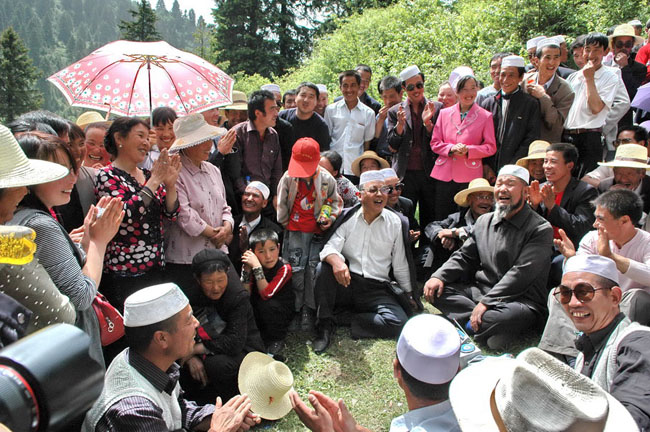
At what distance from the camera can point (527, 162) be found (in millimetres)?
5406

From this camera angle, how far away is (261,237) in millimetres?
4809

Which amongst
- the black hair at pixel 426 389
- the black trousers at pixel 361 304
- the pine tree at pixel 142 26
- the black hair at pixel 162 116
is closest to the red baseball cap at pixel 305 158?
the black trousers at pixel 361 304

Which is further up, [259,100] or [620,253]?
[259,100]

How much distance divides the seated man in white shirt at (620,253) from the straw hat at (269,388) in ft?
7.54

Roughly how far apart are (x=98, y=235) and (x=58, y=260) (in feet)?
1.54

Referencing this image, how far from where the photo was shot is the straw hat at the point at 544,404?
138 centimetres

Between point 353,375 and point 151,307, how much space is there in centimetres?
235

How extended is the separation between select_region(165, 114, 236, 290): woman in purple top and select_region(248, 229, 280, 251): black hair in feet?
0.88

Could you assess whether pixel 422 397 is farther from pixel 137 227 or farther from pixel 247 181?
pixel 247 181

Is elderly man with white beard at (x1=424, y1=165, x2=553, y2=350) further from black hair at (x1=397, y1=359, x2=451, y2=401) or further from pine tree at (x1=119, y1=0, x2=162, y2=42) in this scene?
pine tree at (x1=119, y1=0, x2=162, y2=42)

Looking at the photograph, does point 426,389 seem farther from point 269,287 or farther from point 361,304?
point 361,304

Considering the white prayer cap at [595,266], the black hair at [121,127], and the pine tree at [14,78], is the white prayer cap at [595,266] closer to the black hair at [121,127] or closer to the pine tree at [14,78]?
the black hair at [121,127]

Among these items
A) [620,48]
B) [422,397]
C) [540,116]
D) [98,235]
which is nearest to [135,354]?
[98,235]

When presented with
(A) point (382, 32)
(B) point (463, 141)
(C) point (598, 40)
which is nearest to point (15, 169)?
(B) point (463, 141)
